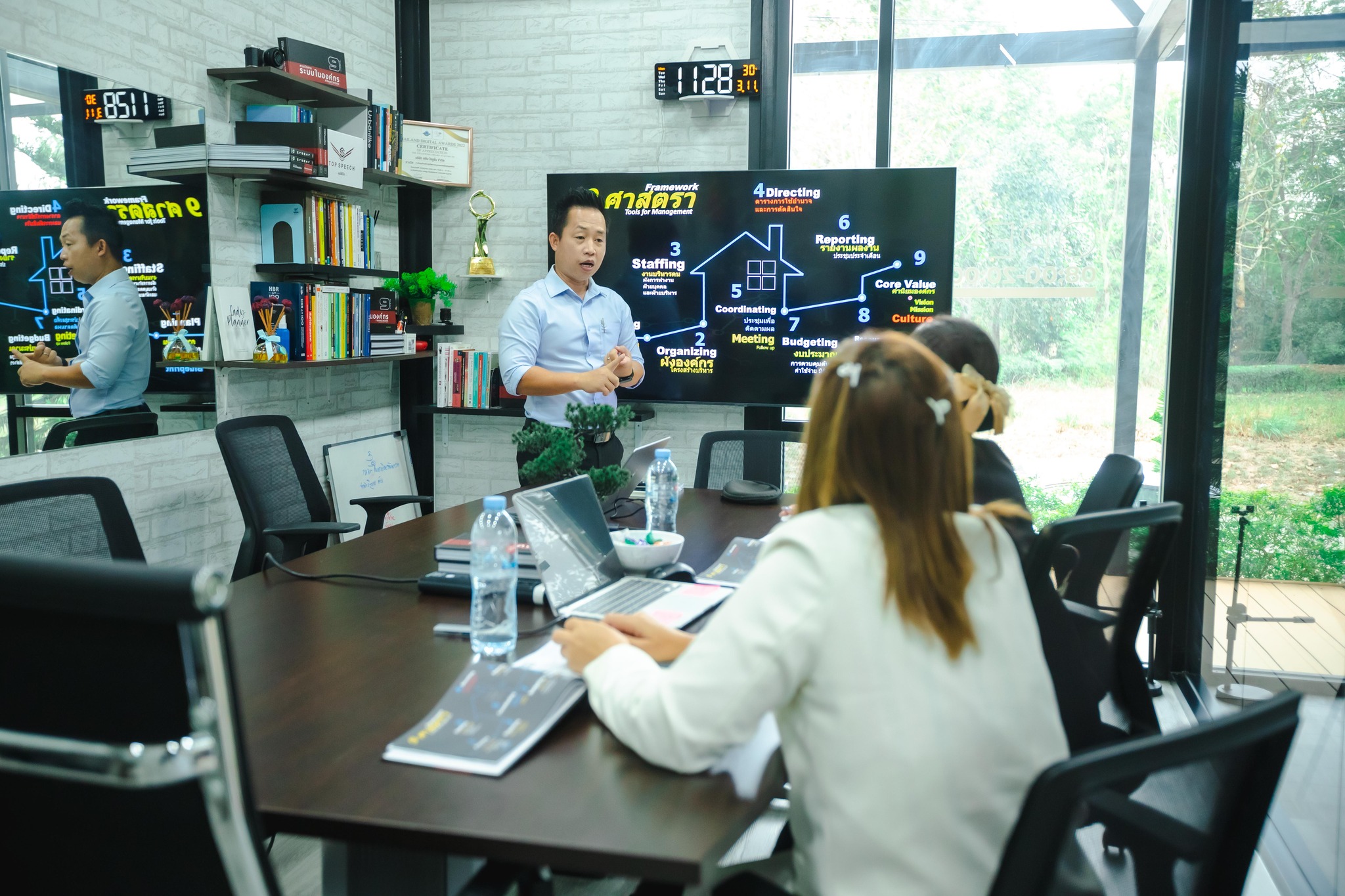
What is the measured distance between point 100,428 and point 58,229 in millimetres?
636

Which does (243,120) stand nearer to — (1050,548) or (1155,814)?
(1050,548)

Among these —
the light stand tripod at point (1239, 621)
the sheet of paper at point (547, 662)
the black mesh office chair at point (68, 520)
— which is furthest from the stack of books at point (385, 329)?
the light stand tripod at point (1239, 621)

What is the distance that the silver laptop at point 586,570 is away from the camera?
1.76m

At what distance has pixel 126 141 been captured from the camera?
3.18 meters

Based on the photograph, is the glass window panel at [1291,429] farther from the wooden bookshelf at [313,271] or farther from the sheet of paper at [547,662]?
the wooden bookshelf at [313,271]

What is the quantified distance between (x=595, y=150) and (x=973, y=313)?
1.91 meters

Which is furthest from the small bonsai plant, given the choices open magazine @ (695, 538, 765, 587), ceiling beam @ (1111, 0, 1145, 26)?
ceiling beam @ (1111, 0, 1145, 26)

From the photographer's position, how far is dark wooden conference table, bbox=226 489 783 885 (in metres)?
1.01

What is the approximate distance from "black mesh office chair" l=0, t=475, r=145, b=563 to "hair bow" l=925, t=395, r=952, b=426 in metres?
1.61

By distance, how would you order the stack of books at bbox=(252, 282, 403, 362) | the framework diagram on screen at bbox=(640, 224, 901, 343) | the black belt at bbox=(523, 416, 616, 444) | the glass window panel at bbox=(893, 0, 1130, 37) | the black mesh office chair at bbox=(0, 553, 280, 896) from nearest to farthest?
the black mesh office chair at bbox=(0, 553, 280, 896)
the black belt at bbox=(523, 416, 616, 444)
the stack of books at bbox=(252, 282, 403, 362)
the glass window panel at bbox=(893, 0, 1130, 37)
the framework diagram on screen at bbox=(640, 224, 901, 343)

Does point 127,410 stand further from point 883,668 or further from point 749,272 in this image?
point 883,668

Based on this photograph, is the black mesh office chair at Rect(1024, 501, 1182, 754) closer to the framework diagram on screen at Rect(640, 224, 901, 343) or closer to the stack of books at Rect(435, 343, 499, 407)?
the framework diagram on screen at Rect(640, 224, 901, 343)

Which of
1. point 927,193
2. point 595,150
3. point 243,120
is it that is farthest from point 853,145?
point 243,120

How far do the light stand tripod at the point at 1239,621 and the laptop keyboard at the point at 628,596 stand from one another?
187 cm
